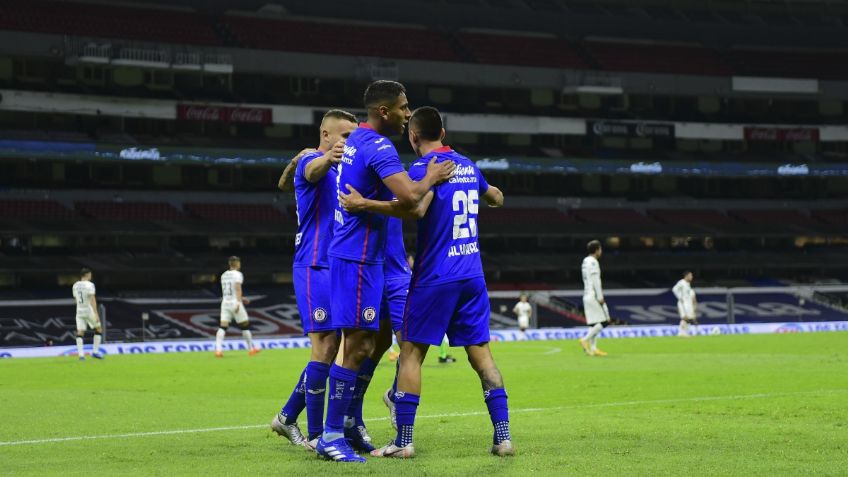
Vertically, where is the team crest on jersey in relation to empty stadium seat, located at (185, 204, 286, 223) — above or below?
below

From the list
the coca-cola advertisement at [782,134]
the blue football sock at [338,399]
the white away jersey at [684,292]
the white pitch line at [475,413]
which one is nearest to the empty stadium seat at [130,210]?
the white away jersey at [684,292]

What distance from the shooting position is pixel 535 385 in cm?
1878

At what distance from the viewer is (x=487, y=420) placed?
40.9 ft

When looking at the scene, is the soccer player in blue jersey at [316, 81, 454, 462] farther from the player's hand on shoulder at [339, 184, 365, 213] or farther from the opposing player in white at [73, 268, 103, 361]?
the opposing player in white at [73, 268, 103, 361]

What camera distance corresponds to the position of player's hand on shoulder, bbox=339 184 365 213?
30.1 ft

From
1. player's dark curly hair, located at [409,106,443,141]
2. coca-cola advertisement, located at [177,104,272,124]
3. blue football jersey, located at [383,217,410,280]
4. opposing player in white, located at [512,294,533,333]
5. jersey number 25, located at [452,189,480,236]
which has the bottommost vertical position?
opposing player in white, located at [512,294,533,333]

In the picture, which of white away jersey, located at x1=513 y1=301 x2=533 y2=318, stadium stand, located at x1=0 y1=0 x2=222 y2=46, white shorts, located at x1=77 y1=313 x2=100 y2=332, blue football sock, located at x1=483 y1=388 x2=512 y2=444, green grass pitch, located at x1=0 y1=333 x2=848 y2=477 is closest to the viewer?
green grass pitch, located at x1=0 y1=333 x2=848 y2=477

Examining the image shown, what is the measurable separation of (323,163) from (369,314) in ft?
4.68

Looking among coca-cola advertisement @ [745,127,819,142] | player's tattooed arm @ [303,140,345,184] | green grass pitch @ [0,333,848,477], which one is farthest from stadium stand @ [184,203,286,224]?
player's tattooed arm @ [303,140,345,184]

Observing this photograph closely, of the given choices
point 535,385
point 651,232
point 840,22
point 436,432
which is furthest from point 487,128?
point 436,432

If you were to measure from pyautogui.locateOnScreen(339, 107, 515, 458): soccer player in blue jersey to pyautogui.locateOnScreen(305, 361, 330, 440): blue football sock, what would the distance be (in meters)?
0.69

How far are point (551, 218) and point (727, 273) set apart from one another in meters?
10.7

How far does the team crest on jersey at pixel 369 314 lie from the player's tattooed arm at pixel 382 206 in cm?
79

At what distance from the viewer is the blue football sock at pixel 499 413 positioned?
9.42 m
